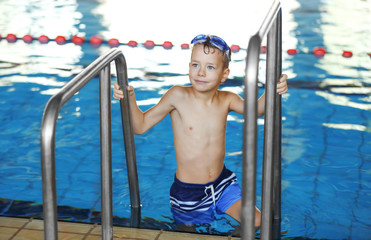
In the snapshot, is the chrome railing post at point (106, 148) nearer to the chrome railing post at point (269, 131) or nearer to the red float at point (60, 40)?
the chrome railing post at point (269, 131)

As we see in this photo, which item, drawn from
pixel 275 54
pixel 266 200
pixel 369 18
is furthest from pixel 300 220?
pixel 369 18

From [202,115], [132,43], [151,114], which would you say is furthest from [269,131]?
[132,43]

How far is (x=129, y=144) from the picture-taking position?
2898 millimetres

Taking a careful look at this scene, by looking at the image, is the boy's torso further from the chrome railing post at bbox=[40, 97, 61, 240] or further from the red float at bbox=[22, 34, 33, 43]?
the red float at bbox=[22, 34, 33, 43]

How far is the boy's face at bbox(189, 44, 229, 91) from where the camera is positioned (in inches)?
105

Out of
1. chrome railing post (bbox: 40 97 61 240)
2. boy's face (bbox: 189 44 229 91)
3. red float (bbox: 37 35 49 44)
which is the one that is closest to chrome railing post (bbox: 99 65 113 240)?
boy's face (bbox: 189 44 229 91)

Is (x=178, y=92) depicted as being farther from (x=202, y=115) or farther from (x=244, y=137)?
(x=244, y=137)

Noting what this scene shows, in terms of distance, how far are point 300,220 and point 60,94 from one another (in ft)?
6.70

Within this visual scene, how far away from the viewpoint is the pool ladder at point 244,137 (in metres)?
1.66

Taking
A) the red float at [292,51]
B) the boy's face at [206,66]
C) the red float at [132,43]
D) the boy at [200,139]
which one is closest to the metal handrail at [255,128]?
the boy's face at [206,66]

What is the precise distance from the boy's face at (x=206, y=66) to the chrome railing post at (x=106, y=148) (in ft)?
1.66

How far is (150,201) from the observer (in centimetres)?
357

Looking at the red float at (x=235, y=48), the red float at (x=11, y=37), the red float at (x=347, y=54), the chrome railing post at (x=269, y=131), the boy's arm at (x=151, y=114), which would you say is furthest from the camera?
the red float at (x=11, y=37)

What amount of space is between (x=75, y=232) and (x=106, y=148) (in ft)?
2.01
